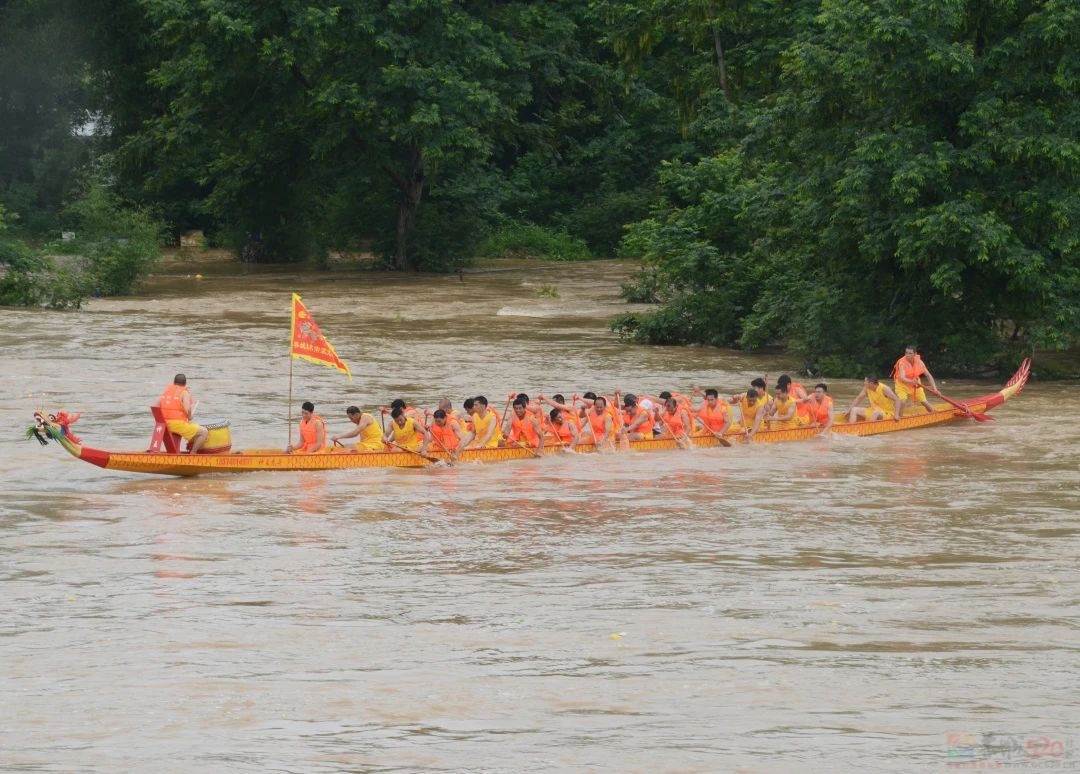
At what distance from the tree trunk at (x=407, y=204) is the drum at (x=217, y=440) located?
101ft

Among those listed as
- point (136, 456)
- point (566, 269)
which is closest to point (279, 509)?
point (136, 456)

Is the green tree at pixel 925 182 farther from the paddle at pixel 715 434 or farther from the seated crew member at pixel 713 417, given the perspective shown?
the paddle at pixel 715 434

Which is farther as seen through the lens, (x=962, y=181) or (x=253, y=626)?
(x=962, y=181)

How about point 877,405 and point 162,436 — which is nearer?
point 162,436

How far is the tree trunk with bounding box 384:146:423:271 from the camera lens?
162 ft

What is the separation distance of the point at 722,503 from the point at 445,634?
6.41 m

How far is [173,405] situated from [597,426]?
536cm

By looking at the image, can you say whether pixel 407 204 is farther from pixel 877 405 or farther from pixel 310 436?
pixel 310 436

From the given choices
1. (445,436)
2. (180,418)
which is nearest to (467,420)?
(445,436)

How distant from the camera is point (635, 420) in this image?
2150 centimetres

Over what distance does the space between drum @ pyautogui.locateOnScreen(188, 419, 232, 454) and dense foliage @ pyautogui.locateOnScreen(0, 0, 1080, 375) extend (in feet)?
39.1

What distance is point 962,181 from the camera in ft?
87.9

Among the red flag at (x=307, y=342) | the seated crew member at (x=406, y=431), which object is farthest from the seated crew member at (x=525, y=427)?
the red flag at (x=307, y=342)

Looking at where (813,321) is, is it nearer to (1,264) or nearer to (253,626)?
(253,626)
